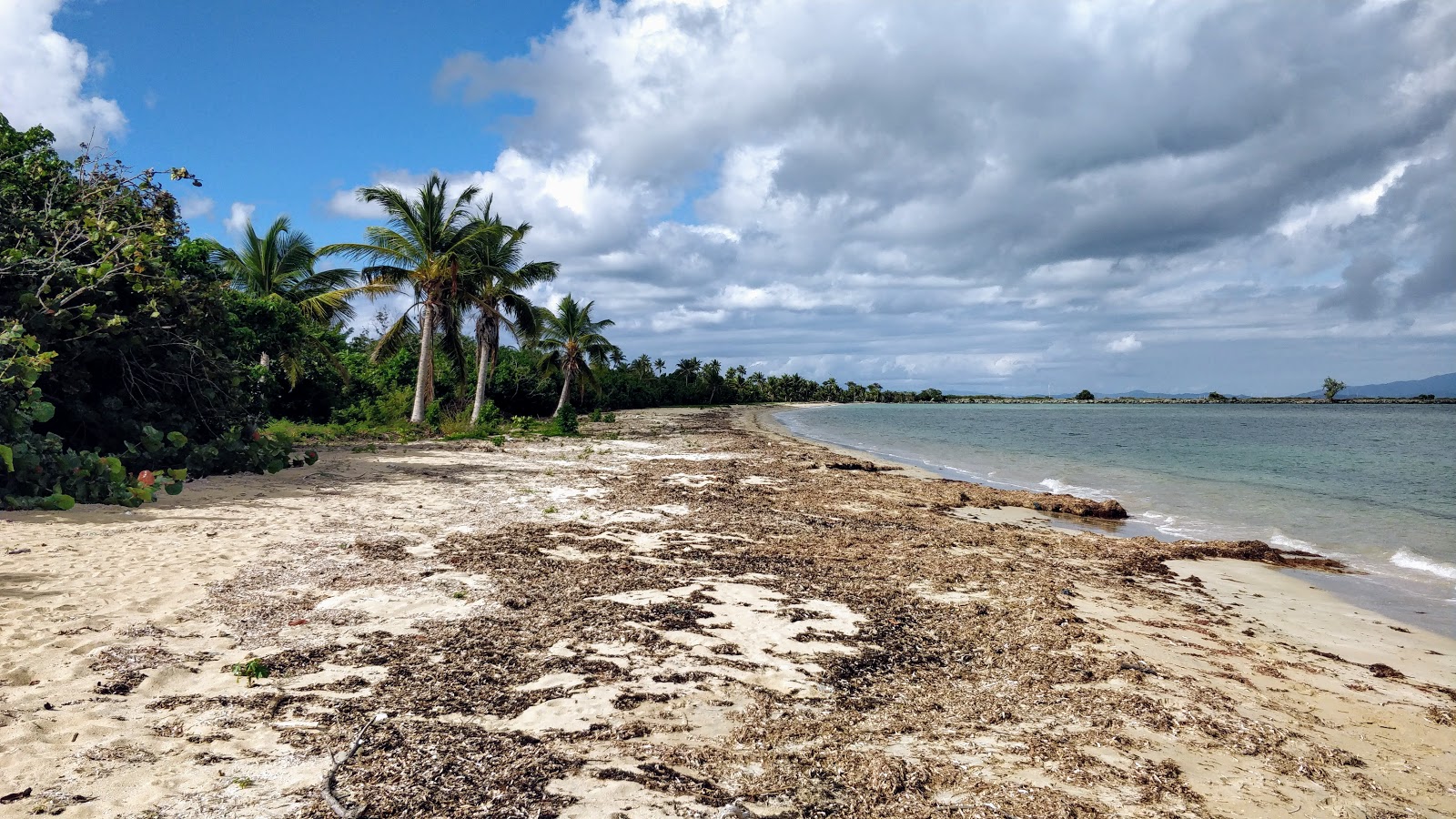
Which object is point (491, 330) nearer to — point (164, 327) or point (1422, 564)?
point (164, 327)

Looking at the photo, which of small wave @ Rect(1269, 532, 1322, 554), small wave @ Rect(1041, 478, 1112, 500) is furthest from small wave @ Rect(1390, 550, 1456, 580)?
small wave @ Rect(1041, 478, 1112, 500)

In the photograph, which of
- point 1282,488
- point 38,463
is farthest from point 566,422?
point 1282,488

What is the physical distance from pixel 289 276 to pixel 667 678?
2834cm

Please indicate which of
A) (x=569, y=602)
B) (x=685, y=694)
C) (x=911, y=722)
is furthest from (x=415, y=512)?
(x=911, y=722)

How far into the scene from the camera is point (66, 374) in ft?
35.2

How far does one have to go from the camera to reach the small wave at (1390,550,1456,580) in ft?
33.5

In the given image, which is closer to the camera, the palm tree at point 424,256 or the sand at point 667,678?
the sand at point 667,678

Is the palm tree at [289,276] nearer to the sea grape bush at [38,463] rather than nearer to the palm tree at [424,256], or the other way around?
the palm tree at [424,256]

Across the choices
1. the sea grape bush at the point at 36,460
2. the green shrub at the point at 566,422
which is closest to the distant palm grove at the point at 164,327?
the sea grape bush at the point at 36,460

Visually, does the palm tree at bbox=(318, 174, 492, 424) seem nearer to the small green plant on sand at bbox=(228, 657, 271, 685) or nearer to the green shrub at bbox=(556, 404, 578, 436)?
the green shrub at bbox=(556, 404, 578, 436)

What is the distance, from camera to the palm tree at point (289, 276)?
82.1 ft

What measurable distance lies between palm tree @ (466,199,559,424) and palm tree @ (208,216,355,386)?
4398mm

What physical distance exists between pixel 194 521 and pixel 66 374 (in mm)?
4627

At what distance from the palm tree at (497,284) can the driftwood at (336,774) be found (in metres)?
23.3
